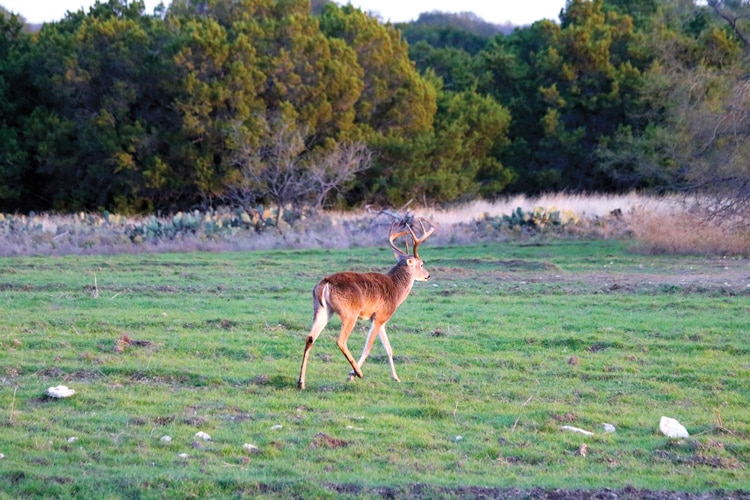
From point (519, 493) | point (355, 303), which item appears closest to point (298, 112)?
point (355, 303)

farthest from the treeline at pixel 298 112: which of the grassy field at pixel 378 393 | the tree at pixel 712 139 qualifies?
the grassy field at pixel 378 393

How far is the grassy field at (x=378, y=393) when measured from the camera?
6199 millimetres

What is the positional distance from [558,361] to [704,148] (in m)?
14.0

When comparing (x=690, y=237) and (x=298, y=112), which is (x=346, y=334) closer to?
(x=690, y=237)

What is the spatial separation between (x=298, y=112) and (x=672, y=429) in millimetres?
30573

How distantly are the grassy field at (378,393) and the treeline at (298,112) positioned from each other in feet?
57.1

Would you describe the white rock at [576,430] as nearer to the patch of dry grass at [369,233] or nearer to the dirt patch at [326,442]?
the dirt patch at [326,442]

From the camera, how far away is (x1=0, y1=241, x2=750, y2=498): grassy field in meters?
6.20

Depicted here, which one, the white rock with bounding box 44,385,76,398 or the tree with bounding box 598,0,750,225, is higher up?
the tree with bounding box 598,0,750,225

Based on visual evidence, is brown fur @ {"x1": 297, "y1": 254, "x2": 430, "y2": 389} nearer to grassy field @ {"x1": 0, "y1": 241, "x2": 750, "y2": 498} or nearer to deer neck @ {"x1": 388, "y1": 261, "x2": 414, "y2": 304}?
deer neck @ {"x1": 388, "y1": 261, "x2": 414, "y2": 304}

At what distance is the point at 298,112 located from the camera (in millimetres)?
36594

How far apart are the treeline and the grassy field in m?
17.4

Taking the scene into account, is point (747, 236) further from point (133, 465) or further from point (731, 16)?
point (133, 465)

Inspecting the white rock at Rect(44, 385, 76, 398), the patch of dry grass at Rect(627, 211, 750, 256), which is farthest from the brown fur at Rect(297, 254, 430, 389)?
the patch of dry grass at Rect(627, 211, 750, 256)
